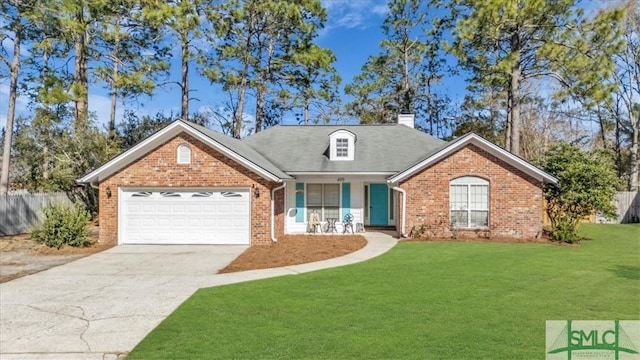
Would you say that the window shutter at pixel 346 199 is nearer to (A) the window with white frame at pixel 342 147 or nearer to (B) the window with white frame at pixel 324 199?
(B) the window with white frame at pixel 324 199

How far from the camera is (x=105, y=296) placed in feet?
26.5

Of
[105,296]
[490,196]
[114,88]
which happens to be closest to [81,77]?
[114,88]

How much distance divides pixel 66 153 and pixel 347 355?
848 inches

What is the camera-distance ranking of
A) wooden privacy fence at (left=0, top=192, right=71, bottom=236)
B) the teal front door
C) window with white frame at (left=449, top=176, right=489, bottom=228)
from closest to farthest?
window with white frame at (left=449, top=176, right=489, bottom=228)
wooden privacy fence at (left=0, top=192, right=71, bottom=236)
the teal front door

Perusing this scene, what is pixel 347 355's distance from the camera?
504cm

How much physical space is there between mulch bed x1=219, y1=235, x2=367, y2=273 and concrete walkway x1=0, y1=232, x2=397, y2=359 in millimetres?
481

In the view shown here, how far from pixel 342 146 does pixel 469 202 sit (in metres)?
6.58

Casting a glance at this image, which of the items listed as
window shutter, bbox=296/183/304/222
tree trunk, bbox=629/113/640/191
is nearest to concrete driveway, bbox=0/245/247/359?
window shutter, bbox=296/183/304/222

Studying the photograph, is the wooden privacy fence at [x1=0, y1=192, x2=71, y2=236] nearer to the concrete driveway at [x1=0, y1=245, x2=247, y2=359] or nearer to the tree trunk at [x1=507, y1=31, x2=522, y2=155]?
the concrete driveway at [x1=0, y1=245, x2=247, y2=359]

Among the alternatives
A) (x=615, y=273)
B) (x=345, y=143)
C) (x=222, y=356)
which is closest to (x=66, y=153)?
(x=345, y=143)

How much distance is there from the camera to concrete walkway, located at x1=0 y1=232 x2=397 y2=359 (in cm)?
562

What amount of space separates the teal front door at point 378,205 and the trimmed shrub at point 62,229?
12.5m

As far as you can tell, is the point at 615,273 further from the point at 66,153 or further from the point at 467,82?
the point at 66,153

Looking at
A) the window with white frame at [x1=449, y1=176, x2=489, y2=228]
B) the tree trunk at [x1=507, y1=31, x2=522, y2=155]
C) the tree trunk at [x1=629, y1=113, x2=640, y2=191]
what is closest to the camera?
the window with white frame at [x1=449, y1=176, x2=489, y2=228]
